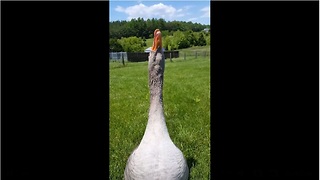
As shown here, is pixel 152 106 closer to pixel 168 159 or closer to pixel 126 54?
pixel 168 159

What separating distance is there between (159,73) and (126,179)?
1.70 feet

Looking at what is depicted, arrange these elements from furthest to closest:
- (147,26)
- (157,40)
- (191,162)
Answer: (191,162)
(147,26)
(157,40)

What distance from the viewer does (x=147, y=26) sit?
1.83m

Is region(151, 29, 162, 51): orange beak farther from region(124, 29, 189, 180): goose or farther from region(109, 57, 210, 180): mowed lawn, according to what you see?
region(109, 57, 210, 180): mowed lawn

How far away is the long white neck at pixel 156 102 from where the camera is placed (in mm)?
1625

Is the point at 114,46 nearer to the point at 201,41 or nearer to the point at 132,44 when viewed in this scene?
the point at 132,44

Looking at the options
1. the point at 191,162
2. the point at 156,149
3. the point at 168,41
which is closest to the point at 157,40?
the point at 168,41

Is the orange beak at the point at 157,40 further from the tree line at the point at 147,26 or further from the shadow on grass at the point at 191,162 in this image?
the shadow on grass at the point at 191,162

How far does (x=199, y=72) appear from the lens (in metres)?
1.92

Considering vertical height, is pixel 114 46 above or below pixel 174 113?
above

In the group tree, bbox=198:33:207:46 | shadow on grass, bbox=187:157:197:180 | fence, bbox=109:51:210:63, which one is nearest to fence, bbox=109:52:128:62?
fence, bbox=109:51:210:63

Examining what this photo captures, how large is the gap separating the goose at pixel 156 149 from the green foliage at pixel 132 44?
10.0 inches

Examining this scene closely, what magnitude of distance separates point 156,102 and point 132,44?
40 cm
